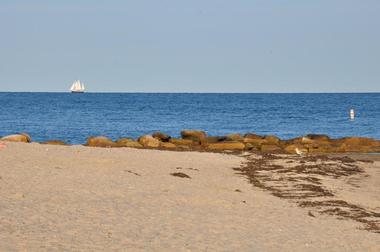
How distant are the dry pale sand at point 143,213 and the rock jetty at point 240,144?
13.1 metres

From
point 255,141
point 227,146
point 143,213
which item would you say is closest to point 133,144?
point 227,146

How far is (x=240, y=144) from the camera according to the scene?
41281 mm

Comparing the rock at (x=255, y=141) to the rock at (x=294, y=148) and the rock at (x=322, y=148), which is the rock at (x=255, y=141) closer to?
the rock at (x=294, y=148)

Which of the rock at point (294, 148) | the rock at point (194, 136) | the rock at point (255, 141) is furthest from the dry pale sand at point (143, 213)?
the rock at point (194, 136)

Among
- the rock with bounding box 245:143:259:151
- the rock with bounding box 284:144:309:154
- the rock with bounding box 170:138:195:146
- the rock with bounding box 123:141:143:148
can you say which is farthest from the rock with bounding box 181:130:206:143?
the rock with bounding box 284:144:309:154

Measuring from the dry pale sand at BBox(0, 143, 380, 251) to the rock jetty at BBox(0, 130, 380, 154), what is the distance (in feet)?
42.9

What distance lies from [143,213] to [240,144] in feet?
79.6

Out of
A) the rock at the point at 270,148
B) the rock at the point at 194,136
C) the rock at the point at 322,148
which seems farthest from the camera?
the rock at the point at 194,136

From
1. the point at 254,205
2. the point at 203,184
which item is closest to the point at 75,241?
the point at 254,205

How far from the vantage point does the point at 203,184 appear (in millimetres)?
23875

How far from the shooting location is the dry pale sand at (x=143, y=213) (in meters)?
14.2

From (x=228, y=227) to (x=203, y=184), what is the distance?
7.39 metres

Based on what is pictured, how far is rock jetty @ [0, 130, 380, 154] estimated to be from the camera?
40.3 meters

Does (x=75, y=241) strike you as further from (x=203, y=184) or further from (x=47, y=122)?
(x=47, y=122)
